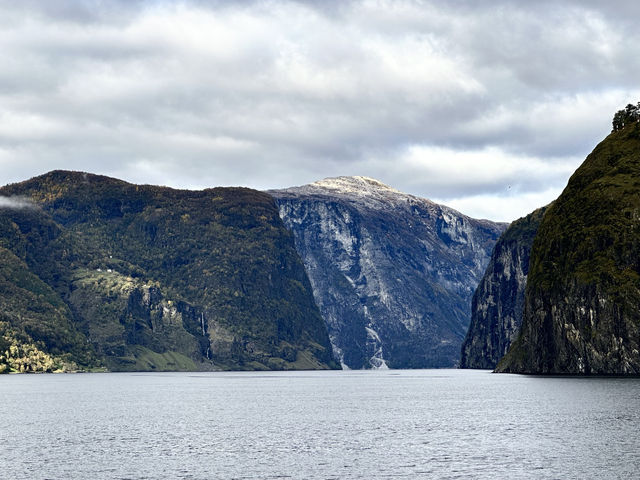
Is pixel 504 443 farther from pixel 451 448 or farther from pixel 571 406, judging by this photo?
pixel 571 406

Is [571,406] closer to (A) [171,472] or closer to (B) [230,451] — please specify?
(B) [230,451]

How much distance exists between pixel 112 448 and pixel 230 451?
1548 cm

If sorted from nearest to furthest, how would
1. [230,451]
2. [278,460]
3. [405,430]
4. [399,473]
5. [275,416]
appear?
[399,473], [278,460], [230,451], [405,430], [275,416]

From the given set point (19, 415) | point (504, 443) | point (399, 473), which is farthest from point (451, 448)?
point (19, 415)

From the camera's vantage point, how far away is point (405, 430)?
420 ft

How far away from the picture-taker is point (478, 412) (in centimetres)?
15950

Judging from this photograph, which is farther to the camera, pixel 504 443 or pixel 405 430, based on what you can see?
pixel 405 430

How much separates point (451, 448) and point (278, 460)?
2247 cm

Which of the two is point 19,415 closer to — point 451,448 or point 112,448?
A: point 112,448

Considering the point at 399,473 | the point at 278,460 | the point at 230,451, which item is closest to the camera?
the point at 399,473

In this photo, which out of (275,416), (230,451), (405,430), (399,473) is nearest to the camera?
(399,473)

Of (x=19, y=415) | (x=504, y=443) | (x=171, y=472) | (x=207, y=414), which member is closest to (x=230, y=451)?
(x=171, y=472)

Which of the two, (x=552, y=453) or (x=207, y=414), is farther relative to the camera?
(x=207, y=414)

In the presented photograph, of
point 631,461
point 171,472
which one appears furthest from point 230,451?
point 631,461
